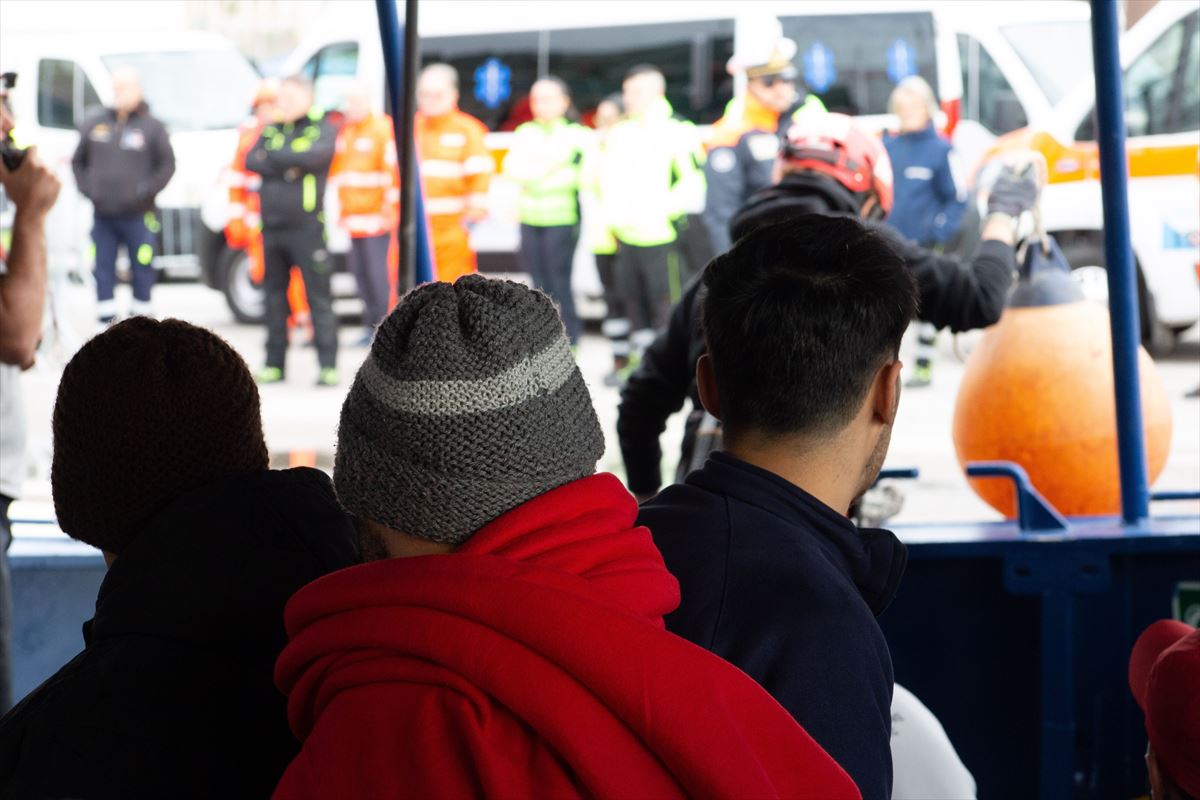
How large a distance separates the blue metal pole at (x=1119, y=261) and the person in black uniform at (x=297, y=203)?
23.6ft

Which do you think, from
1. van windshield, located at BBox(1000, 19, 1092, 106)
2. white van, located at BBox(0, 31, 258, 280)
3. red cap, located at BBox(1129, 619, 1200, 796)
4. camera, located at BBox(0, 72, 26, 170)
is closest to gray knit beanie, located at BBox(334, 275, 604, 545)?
red cap, located at BBox(1129, 619, 1200, 796)

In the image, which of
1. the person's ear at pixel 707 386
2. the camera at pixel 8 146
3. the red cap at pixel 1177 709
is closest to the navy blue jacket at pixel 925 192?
the camera at pixel 8 146

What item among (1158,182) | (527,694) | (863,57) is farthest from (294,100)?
(527,694)

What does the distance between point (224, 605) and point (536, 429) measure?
45cm

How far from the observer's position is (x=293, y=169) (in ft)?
31.3

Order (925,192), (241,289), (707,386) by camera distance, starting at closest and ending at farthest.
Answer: (707,386) < (925,192) < (241,289)

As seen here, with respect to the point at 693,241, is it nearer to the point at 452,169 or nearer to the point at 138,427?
the point at 452,169

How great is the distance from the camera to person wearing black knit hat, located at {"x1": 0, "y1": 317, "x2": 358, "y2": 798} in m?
1.33

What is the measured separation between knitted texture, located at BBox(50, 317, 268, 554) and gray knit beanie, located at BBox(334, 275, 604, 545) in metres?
0.33

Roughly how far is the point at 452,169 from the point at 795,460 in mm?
8616

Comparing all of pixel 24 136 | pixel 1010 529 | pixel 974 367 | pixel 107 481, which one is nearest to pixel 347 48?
pixel 24 136

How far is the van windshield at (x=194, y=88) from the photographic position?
471 inches

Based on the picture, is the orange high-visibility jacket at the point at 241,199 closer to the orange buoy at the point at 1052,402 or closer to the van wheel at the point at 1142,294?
the van wheel at the point at 1142,294

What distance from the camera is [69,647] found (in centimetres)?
335
